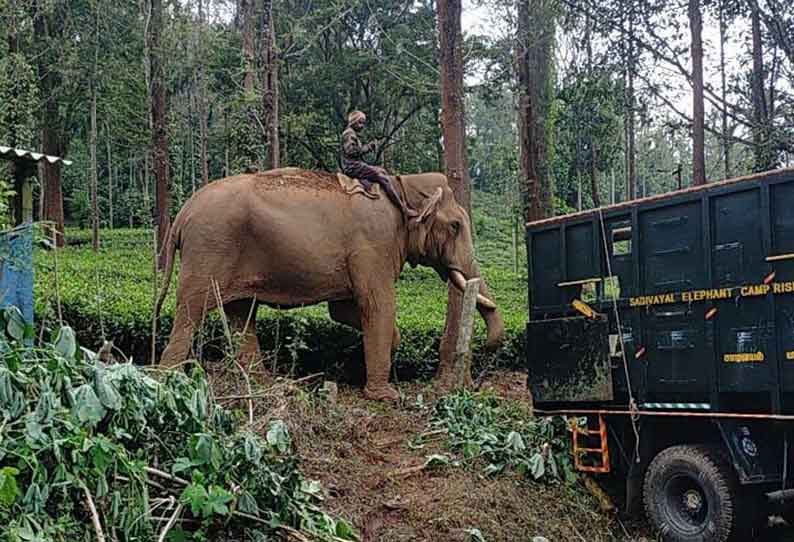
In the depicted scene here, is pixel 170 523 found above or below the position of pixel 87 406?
below

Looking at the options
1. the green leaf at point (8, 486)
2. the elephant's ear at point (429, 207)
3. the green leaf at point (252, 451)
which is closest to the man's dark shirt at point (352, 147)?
the elephant's ear at point (429, 207)

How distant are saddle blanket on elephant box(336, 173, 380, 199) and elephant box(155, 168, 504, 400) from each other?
0.14ft

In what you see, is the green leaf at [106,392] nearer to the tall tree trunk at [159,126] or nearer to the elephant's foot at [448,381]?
the elephant's foot at [448,381]

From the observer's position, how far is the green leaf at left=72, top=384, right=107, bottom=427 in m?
4.14

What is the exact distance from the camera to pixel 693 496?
7.01 m

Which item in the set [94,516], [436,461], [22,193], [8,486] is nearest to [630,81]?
[436,461]

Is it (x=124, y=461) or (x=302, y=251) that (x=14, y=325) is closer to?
(x=124, y=461)

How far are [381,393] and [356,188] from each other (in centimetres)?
242

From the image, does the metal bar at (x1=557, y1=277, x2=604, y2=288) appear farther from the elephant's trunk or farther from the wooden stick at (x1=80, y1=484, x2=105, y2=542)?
the wooden stick at (x1=80, y1=484, x2=105, y2=542)

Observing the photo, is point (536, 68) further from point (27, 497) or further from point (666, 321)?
point (27, 497)

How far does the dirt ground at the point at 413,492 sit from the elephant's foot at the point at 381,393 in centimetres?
145

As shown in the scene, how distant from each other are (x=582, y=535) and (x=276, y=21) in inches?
882

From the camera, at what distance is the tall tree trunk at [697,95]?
14859 mm

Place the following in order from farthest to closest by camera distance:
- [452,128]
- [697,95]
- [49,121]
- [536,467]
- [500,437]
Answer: [49,121], [697,95], [452,128], [500,437], [536,467]
